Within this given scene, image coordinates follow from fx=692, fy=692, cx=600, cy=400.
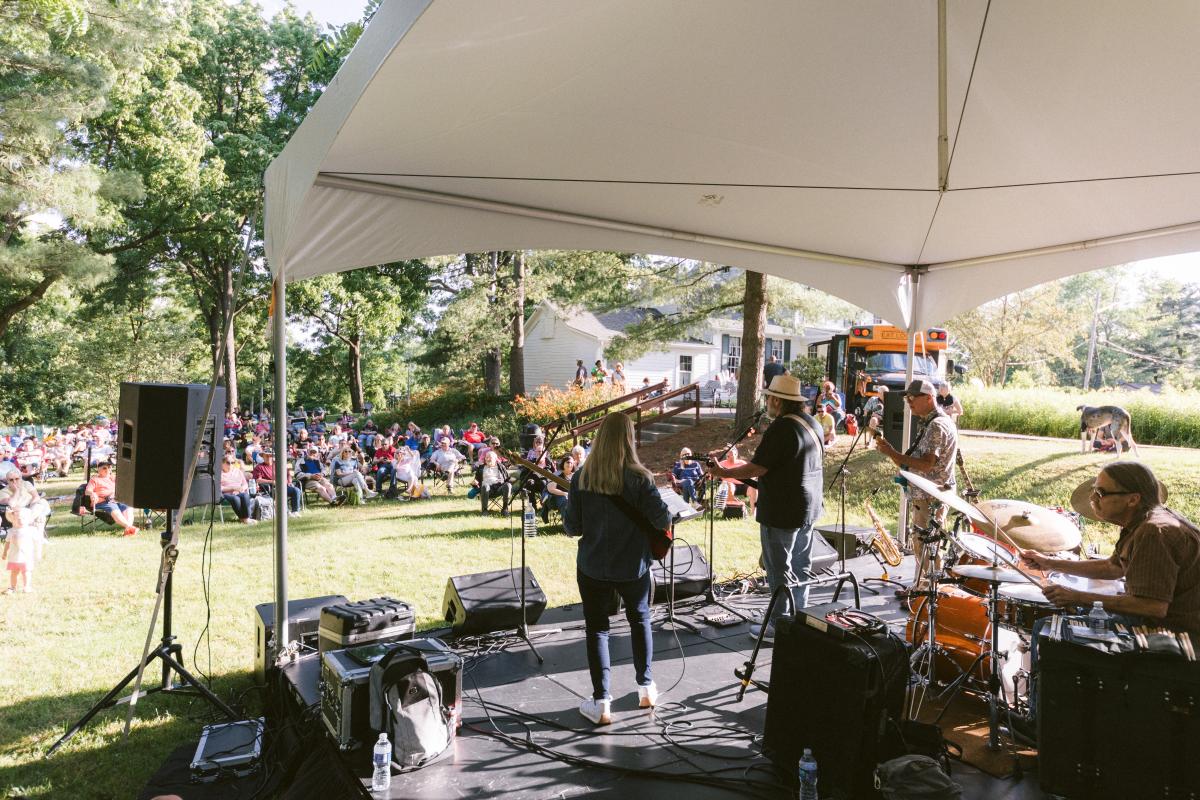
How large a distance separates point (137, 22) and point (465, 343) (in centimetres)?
1095

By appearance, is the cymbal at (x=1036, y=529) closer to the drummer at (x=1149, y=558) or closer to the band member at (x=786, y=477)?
the drummer at (x=1149, y=558)

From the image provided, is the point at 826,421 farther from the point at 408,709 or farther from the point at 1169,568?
the point at 408,709

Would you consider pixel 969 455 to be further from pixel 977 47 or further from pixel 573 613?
pixel 977 47

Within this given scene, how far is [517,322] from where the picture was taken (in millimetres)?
22109

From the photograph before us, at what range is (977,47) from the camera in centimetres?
271

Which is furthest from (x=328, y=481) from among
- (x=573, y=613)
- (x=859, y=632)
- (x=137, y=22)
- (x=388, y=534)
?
(x=859, y=632)

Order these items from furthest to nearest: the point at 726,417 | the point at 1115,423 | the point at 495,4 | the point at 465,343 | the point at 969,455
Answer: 1. the point at 465,343
2. the point at 726,417
3. the point at 969,455
4. the point at 1115,423
5. the point at 495,4

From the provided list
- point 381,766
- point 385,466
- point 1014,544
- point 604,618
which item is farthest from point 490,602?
point 385,466

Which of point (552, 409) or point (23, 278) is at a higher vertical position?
point (23, 278)

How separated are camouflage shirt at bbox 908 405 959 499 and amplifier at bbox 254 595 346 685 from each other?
163 inches

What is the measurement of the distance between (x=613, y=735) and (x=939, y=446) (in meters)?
3.10

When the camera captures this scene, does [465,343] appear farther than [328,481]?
Yes

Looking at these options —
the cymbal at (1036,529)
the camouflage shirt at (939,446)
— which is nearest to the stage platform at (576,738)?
the cymbal at (1036,529)

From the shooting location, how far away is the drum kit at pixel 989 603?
10.6 ft
